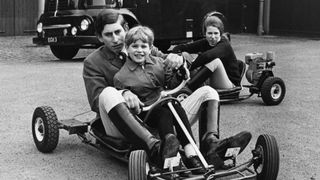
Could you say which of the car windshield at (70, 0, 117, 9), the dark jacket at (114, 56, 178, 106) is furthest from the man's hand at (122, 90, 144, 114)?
the car windshield at (70, 0, 117, 9)

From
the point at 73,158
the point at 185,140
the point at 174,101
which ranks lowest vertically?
the point at 73,158

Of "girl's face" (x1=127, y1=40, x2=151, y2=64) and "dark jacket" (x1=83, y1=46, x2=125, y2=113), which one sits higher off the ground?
"girl's face" (x1=127, y1=40, x2=151, y2=64)

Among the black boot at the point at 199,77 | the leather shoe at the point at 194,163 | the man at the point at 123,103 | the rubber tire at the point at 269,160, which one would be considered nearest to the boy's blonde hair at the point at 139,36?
the man at the point at 123,103

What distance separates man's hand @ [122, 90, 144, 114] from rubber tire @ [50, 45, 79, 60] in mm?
9209

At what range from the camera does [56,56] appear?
13.3m

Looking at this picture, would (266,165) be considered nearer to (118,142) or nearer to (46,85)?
(118,142)

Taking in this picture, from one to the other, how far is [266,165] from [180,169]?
585 mm

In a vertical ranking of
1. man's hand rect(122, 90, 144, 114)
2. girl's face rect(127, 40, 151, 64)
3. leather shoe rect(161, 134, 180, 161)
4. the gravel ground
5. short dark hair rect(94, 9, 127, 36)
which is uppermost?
short dark hair rect(94, 9, 127, 36)

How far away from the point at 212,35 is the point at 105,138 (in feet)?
9.36

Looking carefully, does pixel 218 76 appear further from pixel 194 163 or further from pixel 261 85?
pixel 194 163

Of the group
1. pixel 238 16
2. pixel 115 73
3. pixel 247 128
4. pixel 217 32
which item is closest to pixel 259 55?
pixel 217 32

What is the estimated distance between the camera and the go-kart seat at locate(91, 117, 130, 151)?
14.4ft

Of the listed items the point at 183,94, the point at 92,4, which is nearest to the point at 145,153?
the point at 183,94

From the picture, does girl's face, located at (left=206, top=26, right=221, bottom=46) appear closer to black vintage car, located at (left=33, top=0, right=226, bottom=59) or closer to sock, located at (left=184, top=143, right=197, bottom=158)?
sock, located at (left=184, top=143, right=197, bottom=158)
